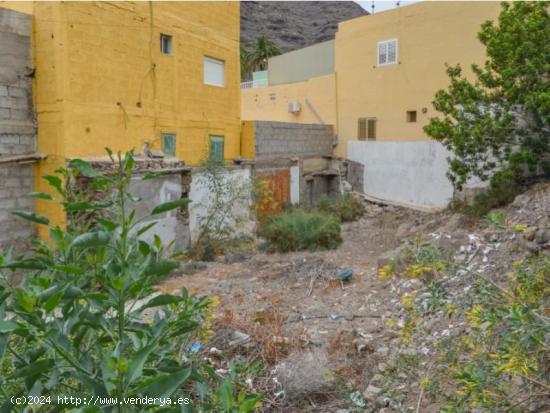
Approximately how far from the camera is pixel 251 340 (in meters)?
5.06

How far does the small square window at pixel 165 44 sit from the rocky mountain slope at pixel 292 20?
1402 inches

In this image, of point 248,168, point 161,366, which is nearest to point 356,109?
point 248,168

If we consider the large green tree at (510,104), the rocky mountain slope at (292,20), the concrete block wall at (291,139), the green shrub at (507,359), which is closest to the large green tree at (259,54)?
the rocky mountain slope at (292,20)

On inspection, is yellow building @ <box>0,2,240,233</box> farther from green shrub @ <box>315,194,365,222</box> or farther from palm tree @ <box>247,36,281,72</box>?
palm tree @ <box>247,36,281,72</box>

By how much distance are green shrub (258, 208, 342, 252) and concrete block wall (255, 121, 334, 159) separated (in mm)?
3886

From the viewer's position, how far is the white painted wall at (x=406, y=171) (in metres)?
13.3

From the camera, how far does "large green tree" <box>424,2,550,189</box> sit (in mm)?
8227

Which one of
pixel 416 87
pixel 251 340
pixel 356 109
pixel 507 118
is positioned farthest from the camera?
pixel 356 109

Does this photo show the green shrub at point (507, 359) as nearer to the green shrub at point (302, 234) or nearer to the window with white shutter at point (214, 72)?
the green shrub at point (302, 234)

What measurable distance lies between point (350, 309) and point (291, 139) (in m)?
9.41

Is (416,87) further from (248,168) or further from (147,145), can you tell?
(147,145)

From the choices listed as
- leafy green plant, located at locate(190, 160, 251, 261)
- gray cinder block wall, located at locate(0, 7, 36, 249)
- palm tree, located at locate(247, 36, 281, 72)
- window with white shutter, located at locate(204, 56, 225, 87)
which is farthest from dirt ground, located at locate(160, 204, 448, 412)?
palm tree, located at locate(247, 36, 281, 72)

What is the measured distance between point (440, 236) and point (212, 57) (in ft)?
27.3

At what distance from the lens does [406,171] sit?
14.4m
